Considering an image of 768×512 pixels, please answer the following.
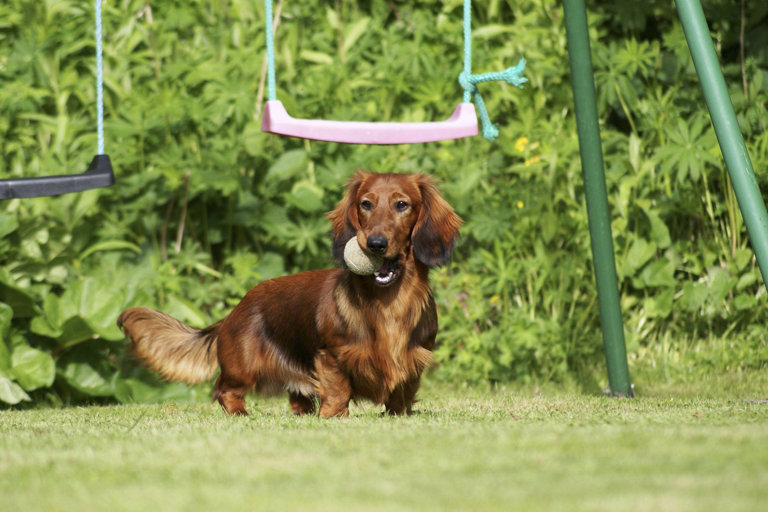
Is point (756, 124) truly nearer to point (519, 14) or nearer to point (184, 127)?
point (519, 14)

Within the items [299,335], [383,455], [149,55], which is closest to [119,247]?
[149,55]

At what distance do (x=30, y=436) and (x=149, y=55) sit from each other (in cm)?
323

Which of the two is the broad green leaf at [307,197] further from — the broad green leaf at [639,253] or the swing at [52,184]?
the swing at [52,184]

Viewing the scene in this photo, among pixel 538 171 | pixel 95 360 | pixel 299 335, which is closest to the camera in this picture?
pixel 299 335

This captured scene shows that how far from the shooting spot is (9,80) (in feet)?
18.7

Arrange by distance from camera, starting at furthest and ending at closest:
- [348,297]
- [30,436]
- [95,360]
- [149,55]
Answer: [149,55] → [95,360] → [348,297] → [30,436]

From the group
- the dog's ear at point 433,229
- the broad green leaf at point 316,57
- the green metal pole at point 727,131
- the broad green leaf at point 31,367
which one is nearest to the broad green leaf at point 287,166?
the broad green leaf at point 316,57

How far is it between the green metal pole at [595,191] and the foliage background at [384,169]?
0.90 m

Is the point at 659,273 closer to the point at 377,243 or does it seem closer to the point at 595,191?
the point at 595,191

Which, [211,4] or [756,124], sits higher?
[211,4]

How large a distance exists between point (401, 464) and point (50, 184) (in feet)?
6.21

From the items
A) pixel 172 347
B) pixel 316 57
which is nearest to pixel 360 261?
pixel 172 347

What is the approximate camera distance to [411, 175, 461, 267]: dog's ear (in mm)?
3535

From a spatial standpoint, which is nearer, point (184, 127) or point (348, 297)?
point (348, 297)
